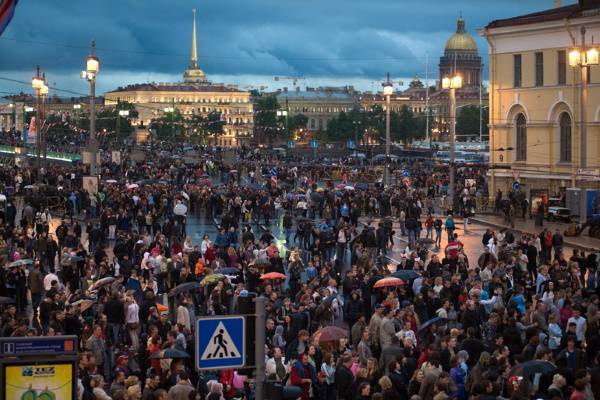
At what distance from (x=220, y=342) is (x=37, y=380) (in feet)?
6.71

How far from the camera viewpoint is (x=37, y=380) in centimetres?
1388

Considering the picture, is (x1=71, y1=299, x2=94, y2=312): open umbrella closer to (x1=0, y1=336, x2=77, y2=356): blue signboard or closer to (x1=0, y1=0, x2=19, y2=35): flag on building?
(x1=0, y1=336, x2=77, y2=356): blue signboard

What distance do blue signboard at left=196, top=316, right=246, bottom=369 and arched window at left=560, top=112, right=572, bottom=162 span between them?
4474 centimetres

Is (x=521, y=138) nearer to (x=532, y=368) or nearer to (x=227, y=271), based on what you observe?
(x=227, y=271)

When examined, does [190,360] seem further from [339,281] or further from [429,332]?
[339,281]

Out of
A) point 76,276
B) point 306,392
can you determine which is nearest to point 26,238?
point 76,276

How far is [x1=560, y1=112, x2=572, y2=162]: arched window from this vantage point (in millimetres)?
56500

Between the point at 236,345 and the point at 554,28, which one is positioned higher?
the point at 554,28

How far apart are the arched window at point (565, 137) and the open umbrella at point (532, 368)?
39919mm

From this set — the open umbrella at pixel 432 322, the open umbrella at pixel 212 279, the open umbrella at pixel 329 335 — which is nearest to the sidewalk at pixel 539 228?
the open umbrella at pixel 212 279

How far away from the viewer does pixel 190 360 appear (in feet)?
64.5

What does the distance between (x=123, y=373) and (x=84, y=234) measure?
27.9 m

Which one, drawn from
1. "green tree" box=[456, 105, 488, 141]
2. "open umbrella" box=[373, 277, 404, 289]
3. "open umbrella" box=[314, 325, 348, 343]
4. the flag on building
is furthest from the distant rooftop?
"green tree" box=[456, 105, 488, 141]

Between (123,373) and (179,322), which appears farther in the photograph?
(179,322)
